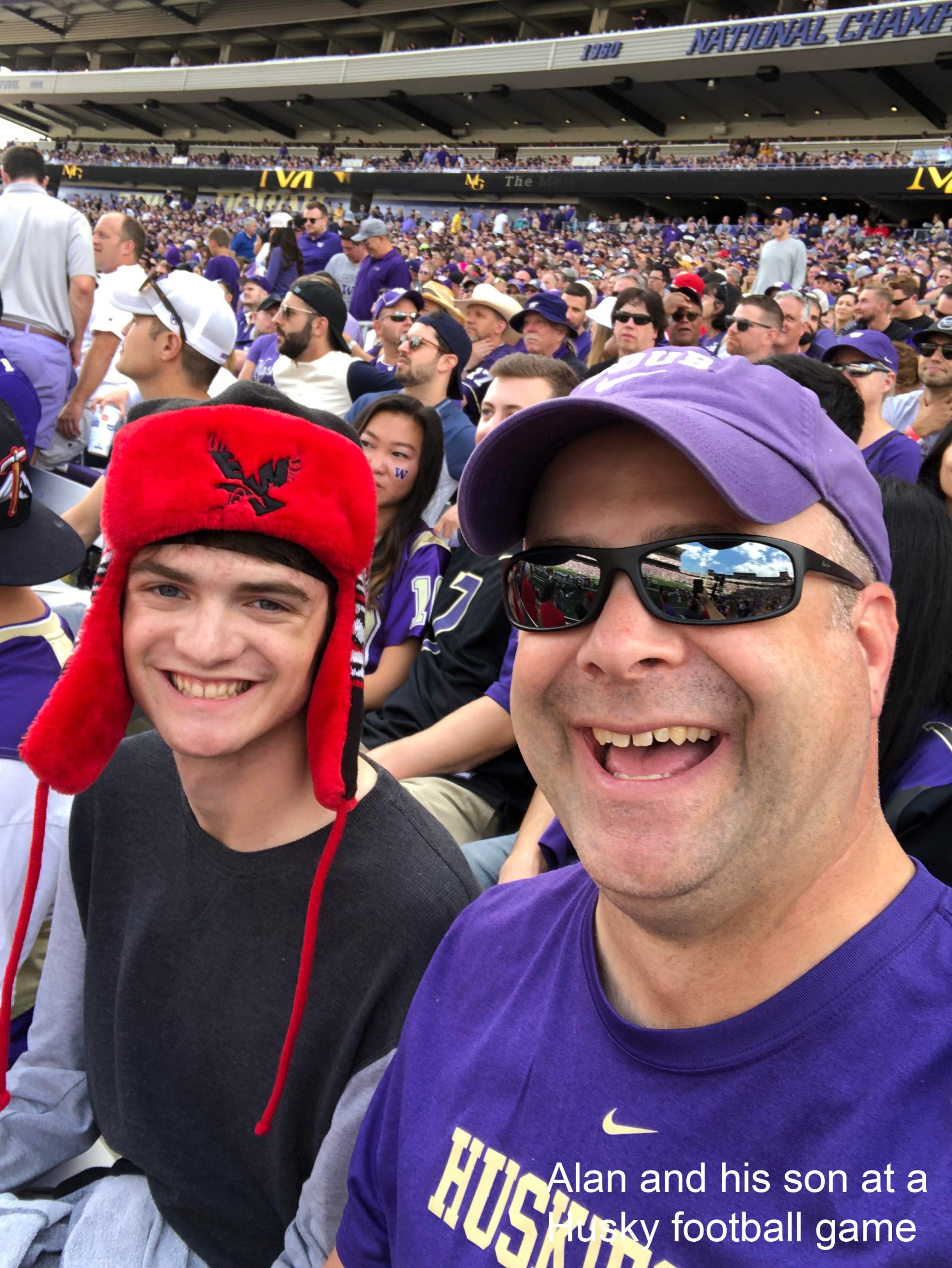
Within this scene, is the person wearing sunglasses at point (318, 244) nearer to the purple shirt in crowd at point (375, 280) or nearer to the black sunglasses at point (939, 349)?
the purple shirt in crowd at point (375, 280)

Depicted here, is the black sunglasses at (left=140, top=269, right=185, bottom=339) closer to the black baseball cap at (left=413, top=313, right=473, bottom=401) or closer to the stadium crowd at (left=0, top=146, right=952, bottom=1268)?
the black baseball cap at (left=413, top=313, right=473, bottom=401)

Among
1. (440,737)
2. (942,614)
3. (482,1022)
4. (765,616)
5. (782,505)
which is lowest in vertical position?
(440,737)

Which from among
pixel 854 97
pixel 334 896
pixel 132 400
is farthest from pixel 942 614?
pixel 854 97

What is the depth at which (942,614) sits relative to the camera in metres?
1.94

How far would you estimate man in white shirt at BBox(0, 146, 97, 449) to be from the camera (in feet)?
20.0

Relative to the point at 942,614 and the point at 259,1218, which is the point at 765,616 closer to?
the point at 942,614

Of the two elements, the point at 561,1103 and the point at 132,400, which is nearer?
the point at 561,1103

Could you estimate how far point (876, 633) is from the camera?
1096mm

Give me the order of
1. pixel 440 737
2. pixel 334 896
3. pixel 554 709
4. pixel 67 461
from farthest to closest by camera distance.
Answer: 1. pixel 67 461
2. pixel 440 737
3. pixel 334 896
4. pixel 554 709

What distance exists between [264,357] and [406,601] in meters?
3.88

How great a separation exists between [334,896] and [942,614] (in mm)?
1238

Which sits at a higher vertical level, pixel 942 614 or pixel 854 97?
pixel 854 97

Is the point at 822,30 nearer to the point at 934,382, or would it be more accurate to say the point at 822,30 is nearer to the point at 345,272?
the point at 345,272

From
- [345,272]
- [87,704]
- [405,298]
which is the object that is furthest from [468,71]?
[87,704]
